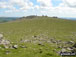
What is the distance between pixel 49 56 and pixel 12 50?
945 centimetres

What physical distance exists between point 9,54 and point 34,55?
5.62m

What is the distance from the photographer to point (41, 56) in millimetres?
30562

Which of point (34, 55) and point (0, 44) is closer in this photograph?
point (34, 55)

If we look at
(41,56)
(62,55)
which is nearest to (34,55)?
(41,56)

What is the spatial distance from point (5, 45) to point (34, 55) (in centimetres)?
1018

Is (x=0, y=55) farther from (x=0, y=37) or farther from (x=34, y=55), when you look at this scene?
(x=0, y=37)

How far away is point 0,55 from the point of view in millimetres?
30125

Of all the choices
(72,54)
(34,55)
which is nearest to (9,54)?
(34,55)

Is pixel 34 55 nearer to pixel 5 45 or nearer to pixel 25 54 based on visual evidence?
pixel 25 54

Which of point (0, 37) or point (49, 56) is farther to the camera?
point (0, 37)

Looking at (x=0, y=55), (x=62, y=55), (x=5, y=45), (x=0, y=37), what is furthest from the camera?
(x=0, y=37)

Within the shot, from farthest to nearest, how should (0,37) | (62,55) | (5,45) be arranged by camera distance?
(0,37) → (5,45) → (62,55)

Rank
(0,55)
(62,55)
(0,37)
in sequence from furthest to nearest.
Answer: (0,37) < (62,55) < (0,55)

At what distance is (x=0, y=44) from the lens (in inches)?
1476
